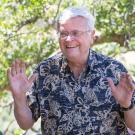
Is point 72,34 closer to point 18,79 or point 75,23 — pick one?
point 75,23

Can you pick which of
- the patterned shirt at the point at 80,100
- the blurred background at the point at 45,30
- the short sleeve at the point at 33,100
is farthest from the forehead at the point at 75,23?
the blurred background at the point at 45,30

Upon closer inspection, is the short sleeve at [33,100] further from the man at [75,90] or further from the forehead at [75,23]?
the forehead at [75,23]

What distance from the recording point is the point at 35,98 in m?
2.61

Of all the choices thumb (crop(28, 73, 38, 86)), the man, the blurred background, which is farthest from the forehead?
the blurred background

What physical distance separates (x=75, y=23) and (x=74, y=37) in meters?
0.08

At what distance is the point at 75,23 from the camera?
2.41 meters

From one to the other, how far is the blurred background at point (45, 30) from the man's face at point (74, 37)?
2.11 metres

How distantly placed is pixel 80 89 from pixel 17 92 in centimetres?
37

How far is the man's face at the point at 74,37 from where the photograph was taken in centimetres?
238

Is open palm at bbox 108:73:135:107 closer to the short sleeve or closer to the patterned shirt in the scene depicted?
the patterned shirt

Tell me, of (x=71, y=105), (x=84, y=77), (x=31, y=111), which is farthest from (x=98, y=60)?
(x=31, y=111)

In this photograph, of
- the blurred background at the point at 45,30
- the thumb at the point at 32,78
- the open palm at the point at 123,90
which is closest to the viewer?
the open palm at the point at 123,90

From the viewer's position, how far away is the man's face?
7.82ft

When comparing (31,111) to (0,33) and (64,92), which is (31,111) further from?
(0,33)
